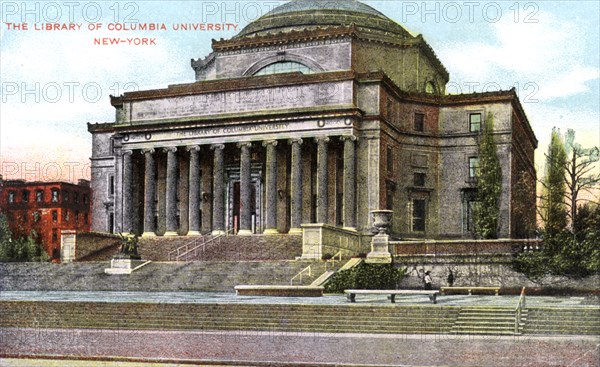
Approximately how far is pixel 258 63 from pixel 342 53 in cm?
557

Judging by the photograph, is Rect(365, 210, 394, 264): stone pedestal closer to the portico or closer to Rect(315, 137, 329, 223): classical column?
the portico

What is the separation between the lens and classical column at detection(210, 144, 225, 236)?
5331 cm

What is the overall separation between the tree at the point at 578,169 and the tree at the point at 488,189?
8.19m

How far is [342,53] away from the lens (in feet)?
185

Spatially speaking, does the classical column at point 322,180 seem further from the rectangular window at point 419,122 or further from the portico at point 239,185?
the rectangular window at point 419,122

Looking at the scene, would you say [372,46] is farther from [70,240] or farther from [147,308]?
[147,308]

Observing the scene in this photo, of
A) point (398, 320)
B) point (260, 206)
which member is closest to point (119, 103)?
point (260, 206)

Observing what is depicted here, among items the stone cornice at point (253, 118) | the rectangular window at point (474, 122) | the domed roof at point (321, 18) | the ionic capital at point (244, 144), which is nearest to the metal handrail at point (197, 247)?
the ionic capital at point (244, 144)

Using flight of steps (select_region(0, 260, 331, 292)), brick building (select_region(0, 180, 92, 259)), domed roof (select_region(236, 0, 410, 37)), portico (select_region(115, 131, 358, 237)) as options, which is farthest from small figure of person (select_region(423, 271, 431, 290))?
brick building (select_region(0, 180, 92, 259))

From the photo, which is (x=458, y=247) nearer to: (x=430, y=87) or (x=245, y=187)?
(x=245, y=187)

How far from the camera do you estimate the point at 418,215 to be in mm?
55438

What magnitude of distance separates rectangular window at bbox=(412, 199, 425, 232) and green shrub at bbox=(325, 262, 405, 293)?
48.9 ft

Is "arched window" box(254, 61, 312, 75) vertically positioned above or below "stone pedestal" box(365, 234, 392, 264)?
above

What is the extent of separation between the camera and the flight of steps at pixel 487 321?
25750 mm
